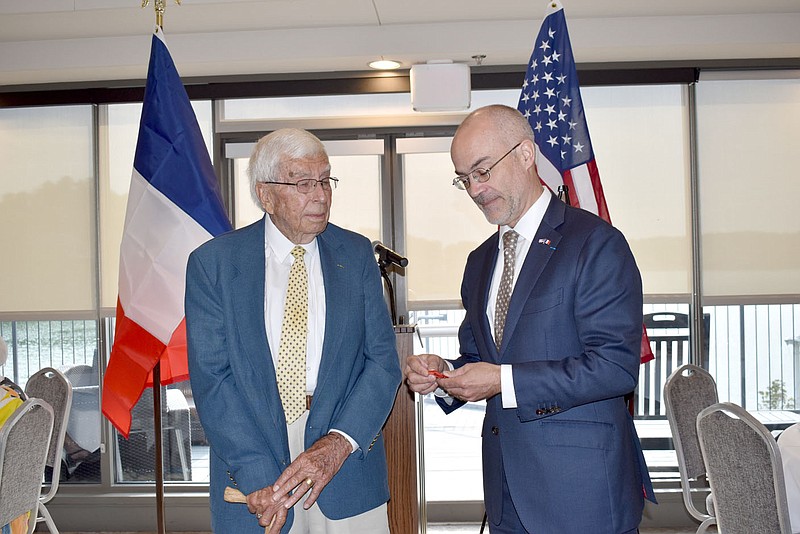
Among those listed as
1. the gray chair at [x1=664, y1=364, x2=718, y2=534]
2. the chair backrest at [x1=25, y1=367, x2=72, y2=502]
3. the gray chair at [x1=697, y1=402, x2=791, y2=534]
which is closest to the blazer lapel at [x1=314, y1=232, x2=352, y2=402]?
the gray chair at [x1=697, y1=402, x2=791, y2=534]

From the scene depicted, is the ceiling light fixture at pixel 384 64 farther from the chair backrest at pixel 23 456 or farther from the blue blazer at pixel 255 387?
the blue blazer at pixel 255 387

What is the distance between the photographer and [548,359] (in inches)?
76.6

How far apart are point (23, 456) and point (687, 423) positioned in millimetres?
2918

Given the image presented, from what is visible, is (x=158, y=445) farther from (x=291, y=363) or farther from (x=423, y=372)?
(x=423, y=372)

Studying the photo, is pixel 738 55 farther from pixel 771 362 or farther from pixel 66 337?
pixel 66 337

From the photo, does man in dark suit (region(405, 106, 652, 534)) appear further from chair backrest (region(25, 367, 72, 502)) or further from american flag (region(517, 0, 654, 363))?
chair backrest (region(25, 367, 72, 502))

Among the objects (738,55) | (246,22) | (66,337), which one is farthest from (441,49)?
(66,337)

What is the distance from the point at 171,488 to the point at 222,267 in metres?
3.58

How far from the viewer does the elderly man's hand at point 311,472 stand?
2006 millimetres

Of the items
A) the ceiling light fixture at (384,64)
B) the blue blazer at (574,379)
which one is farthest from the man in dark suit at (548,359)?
the ceiling light fixture at (384,64)

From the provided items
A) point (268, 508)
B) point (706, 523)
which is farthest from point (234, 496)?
point (706, 523)

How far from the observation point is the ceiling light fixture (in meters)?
4.81

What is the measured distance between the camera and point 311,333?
2203 millimetres

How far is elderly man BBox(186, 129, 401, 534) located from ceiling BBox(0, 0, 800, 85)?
2353 mm
